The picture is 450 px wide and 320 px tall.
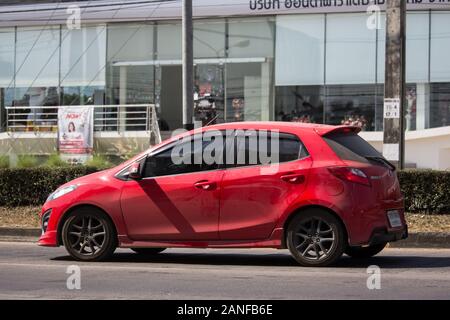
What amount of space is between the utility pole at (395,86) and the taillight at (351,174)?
5389 mm

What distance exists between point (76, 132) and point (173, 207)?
15.5m

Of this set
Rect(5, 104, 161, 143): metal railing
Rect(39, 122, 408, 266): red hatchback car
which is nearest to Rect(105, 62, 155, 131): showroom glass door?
Rect(5, 104, 161, 143): metal railing

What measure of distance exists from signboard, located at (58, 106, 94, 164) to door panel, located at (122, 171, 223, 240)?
48.4ft

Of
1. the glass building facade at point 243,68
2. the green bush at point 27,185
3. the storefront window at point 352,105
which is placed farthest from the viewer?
the storefront window at point 352,105

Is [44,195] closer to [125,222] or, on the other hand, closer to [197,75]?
[125,222]

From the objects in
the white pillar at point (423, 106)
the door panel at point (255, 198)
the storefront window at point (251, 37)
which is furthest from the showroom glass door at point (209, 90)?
the door panel at point (255, 198)

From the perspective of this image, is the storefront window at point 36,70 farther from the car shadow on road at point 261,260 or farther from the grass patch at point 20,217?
the car shadow on road at point 261,260

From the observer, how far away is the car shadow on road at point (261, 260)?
962cm

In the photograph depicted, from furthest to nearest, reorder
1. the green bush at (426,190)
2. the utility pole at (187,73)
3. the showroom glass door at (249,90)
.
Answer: the showroom glass door at (249,90)
the utility pole at (187,73)
the green bush at (426,190)

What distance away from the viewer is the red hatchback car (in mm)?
8875

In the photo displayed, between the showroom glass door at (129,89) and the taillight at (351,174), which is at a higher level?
the showroom glass door at (129,89)

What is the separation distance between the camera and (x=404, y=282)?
817 cm

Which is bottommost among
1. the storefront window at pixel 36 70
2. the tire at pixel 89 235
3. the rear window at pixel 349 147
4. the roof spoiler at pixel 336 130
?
the tire at pixel 89 235
